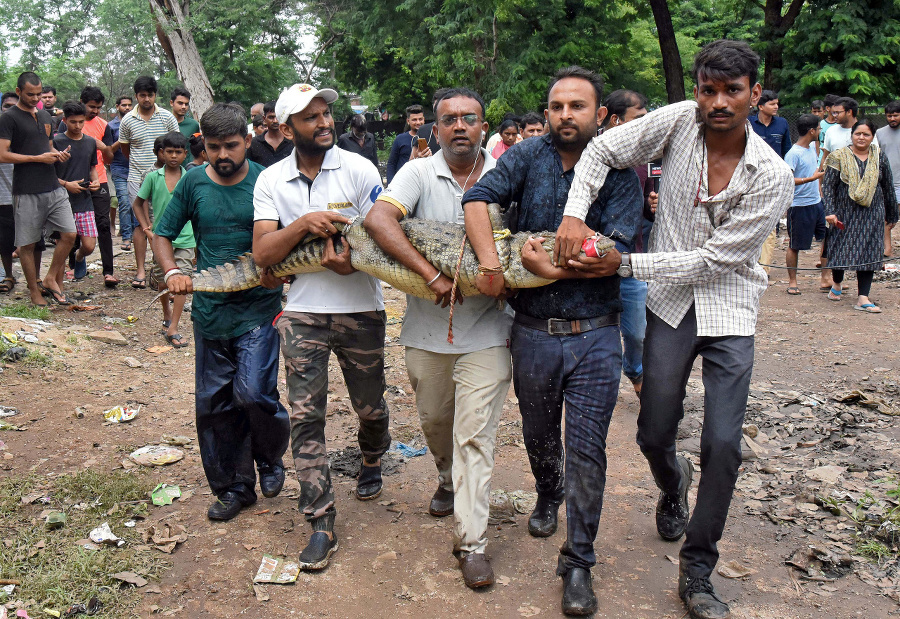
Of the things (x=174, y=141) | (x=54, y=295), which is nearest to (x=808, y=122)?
Answer: (x=174, y=141)

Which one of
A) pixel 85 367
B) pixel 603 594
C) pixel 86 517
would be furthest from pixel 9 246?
pixel 603 594

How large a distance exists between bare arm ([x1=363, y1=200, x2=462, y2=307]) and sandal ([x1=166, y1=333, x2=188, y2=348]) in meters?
4.52

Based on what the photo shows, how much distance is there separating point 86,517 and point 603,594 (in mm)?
2627

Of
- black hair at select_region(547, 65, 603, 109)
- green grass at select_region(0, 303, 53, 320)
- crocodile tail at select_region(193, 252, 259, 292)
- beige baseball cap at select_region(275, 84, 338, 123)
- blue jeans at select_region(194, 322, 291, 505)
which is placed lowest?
green grass at select_region(0, 303, 53, 320)

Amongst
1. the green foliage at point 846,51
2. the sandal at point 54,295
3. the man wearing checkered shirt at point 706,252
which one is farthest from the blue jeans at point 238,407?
the green foliage at point 846,51

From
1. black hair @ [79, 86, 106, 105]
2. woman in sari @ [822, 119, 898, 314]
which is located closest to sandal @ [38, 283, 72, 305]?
black hair @ [79, 86, 106, 105]

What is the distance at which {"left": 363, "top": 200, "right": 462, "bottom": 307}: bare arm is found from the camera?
10.9 ft

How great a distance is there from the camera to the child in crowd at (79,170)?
8.59 metres

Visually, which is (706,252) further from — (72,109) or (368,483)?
(72,109)

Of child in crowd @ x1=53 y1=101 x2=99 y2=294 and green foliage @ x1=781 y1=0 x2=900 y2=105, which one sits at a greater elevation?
green foliage @ x1=781 y1=0 x2=900 y2=105

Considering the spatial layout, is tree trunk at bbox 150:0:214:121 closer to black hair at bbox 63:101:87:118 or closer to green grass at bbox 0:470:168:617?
black hair at bbox 63:101:87:118

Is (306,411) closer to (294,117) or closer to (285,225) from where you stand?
(285,225)

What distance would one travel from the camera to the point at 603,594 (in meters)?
3.29

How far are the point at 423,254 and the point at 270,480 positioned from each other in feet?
5.62
